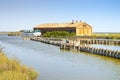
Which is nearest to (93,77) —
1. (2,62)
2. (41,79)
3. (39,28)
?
(41,79)

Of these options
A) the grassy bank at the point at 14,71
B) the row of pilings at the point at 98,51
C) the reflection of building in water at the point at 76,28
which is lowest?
the row of pilings at the point at 98,51

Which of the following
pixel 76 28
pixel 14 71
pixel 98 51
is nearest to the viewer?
pixel 14 71

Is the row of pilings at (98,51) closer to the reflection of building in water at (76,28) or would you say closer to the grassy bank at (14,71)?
the grassy bank at (14,71)

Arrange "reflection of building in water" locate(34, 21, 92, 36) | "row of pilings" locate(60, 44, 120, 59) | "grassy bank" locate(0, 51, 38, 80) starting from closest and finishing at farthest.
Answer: "grassy bank" locate(0, 51, 38, 80), "row of pilings" locate(60, 44, 120, 59), "reflection of building in water" locate(34, 21, 92, 36)

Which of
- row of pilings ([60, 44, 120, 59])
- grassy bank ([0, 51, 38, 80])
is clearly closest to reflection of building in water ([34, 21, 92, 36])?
row of pilings ([60, 44, 120, 59])

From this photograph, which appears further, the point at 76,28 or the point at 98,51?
the point at 76,28

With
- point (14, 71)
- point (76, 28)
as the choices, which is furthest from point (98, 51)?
point (76, 28)

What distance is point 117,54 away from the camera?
126 feet

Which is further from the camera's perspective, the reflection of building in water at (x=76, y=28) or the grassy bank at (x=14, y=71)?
the reflection of building in water at (x=76, y=28)

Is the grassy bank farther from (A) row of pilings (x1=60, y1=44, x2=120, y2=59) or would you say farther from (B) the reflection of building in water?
(B) the reflection of building in water

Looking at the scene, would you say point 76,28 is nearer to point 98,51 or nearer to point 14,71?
point 98,51

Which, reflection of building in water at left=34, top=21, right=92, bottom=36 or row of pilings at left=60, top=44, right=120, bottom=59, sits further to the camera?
reflection of building in water at left=34, top=21, right=92, bottom=36

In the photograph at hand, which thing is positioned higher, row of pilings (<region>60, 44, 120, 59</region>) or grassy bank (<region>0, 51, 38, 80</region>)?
grassy bank (<region>0, 51, 38, 80</region>)

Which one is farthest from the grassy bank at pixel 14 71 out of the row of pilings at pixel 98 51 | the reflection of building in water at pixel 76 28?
the reflection of building in water at pixel 76 28
